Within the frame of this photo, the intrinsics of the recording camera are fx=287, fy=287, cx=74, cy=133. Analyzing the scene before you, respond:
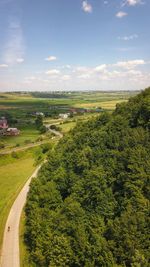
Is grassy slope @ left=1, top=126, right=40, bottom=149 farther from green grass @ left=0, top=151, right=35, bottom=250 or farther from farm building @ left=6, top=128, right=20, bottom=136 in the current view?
green grass @ left=0, top=151, right=35, bottom=250

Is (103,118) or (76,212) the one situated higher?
(103,118)

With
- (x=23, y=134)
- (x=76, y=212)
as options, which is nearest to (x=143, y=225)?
(x=76, y=212)

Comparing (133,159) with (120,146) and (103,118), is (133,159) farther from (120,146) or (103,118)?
(103,118)

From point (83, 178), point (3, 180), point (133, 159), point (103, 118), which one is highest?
point (103, 118)

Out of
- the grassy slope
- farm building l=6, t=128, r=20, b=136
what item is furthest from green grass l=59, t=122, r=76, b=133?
farm building l=6, t=128, r=20, b=136

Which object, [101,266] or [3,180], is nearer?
[101,266]

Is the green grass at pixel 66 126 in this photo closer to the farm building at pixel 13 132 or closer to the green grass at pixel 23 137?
the green grass at pixel 23 137

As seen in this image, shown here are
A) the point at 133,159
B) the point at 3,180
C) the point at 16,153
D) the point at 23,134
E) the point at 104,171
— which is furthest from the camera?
the point at 23,134
